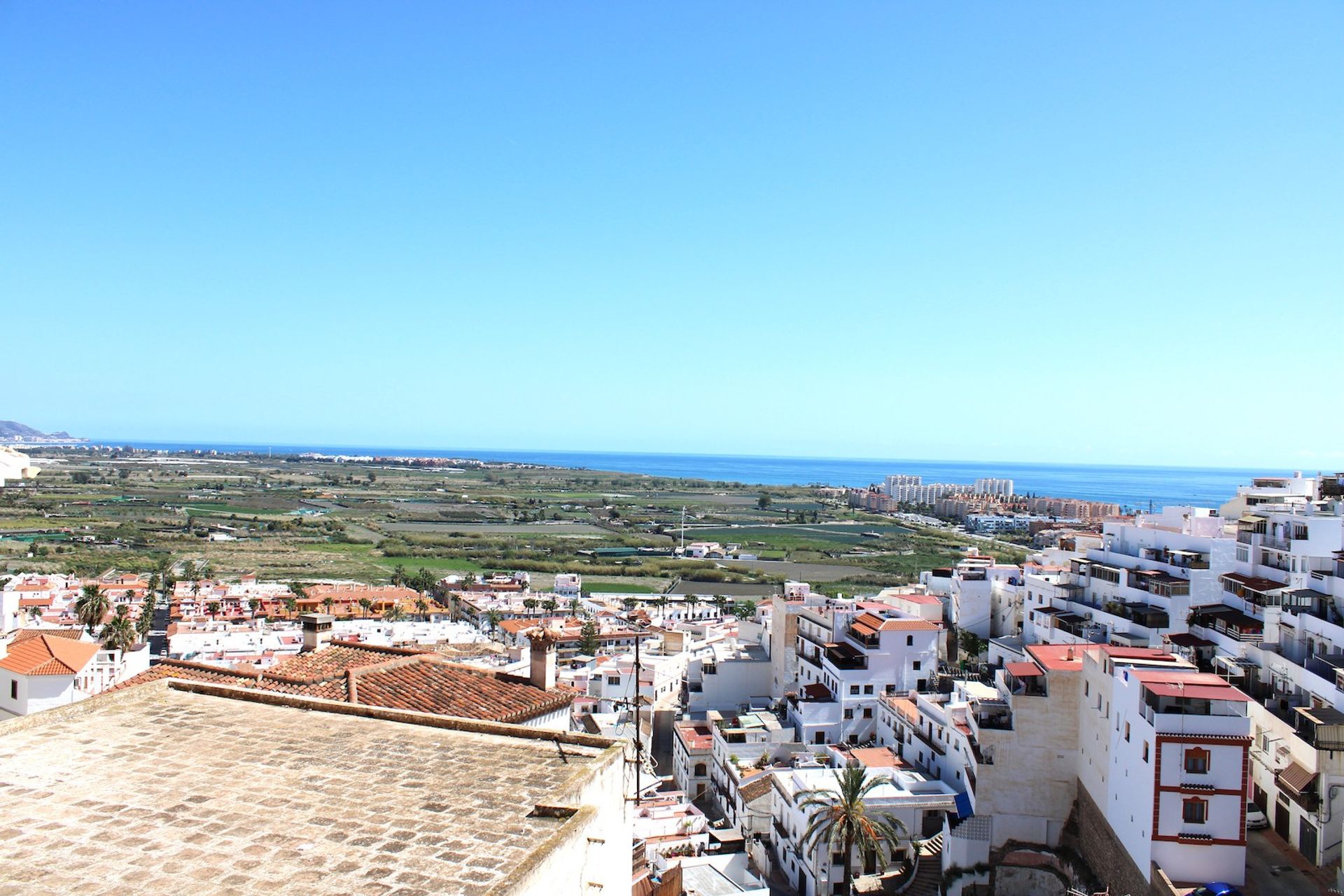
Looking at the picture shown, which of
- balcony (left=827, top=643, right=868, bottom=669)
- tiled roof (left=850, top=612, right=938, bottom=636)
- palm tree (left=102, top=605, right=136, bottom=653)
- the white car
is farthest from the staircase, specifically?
palm tree (left=102, top=605, right=136, bottom=653)

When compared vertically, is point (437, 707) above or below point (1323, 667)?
above

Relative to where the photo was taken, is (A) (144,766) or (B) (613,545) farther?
(B) (613,545)

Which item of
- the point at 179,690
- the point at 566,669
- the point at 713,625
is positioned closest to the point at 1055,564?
the point at 713,625

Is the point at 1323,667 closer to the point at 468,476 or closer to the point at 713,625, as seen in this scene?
the point at 713,625

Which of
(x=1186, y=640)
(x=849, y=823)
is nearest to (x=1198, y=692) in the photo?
(x=849, y=823)

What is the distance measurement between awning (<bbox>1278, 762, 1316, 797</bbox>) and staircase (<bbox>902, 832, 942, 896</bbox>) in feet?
19.8

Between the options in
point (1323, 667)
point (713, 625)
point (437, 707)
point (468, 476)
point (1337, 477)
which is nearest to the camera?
point (437, 707)

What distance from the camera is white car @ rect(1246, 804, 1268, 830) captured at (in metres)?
15.3

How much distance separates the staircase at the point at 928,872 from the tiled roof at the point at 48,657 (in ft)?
49.2

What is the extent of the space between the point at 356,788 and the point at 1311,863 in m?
15.8

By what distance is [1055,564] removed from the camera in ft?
106

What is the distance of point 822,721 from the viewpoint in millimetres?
23609

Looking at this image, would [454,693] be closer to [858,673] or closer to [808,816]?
[808,816]

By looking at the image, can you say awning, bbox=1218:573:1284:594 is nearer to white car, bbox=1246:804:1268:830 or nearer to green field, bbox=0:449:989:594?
white car, bbox=1246:804:1268:830
